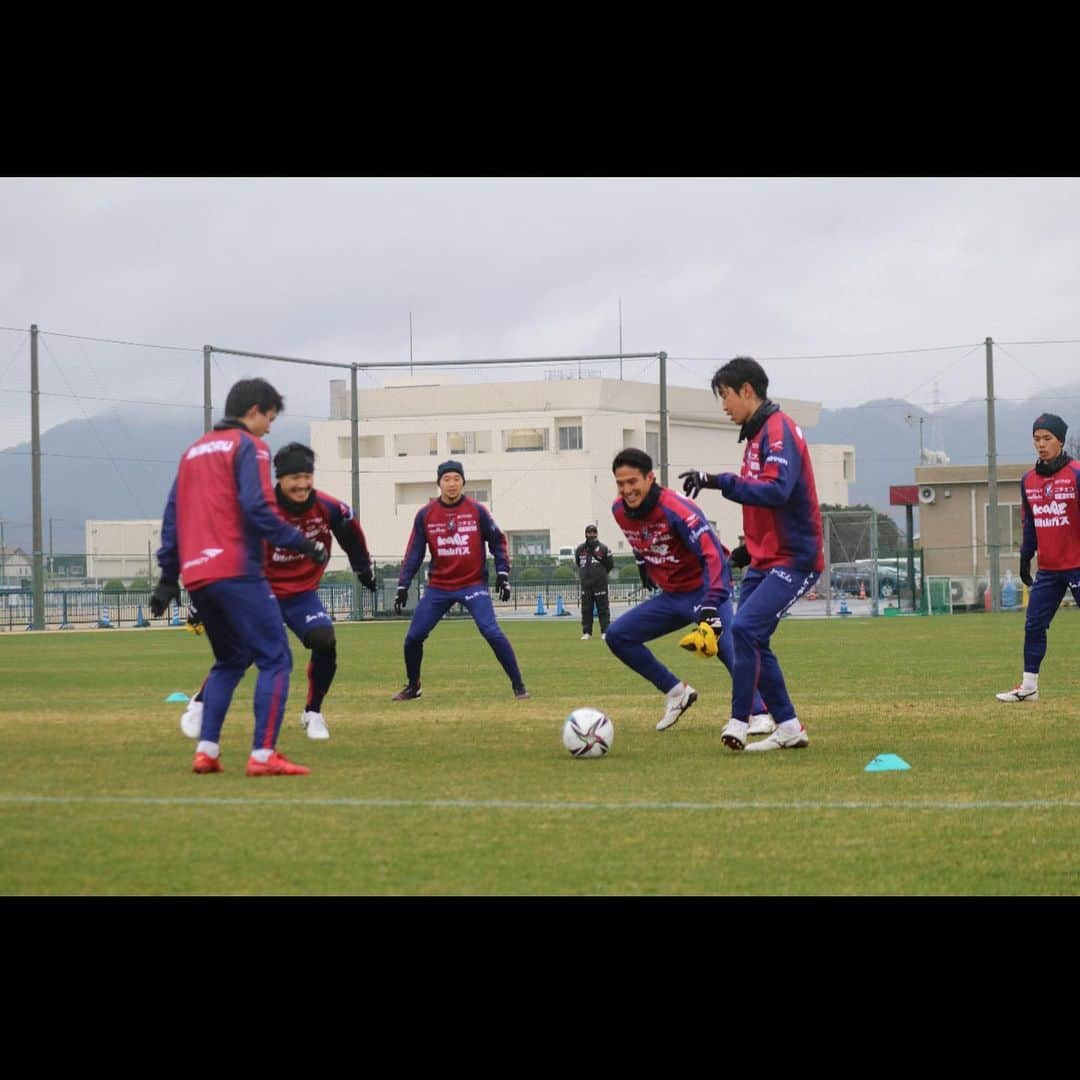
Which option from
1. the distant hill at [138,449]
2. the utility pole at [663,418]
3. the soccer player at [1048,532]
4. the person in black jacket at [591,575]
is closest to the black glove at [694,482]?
the soccer player at [1048,532]

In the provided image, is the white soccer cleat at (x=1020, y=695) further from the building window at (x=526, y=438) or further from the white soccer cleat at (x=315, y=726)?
the building window at (x=526, y=438)

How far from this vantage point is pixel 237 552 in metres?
8.98

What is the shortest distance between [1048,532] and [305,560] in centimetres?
611

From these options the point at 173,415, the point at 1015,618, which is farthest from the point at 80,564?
the point at 1015,618

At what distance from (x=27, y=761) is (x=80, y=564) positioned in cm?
3632

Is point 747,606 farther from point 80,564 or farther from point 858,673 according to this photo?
point 80,564

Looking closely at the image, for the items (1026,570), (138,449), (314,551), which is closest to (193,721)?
(314,551)

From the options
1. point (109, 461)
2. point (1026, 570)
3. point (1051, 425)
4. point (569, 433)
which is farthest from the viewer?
point (569, 433)

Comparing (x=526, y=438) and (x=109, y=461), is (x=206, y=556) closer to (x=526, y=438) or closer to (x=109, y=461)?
(x=109, y=461)

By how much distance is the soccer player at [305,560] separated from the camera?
11.0 meters

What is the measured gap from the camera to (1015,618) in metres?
34.9

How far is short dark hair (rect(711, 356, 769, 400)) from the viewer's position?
9.98 m

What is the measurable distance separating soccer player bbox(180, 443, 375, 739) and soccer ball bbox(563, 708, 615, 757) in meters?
1.79

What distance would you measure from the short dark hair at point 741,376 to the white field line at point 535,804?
2946 mm
